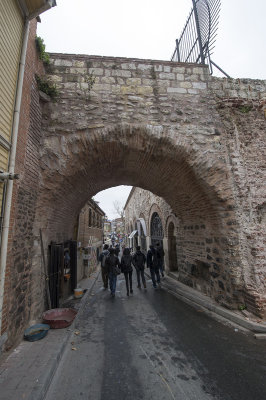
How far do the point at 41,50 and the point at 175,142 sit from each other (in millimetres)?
3649

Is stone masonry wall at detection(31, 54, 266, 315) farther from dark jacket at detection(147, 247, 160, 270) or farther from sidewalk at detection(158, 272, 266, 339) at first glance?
dark jacket at detection(147, 247, 160, 270)

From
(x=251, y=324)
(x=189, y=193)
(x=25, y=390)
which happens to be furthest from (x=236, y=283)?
(x=25, y=390)

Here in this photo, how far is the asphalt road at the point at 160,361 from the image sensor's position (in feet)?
7.27

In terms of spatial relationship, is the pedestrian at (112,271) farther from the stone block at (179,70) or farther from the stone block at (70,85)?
the stone block at (179,70)

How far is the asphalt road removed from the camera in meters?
2.21

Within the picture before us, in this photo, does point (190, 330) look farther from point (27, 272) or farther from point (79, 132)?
point (79, 132)

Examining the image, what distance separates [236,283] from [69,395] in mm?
3682

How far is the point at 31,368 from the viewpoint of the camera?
2484 mm

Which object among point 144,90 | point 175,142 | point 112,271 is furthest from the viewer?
point 112,271

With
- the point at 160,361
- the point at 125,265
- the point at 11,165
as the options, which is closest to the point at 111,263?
the point at 125,265

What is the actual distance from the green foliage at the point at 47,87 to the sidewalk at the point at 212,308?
6.29 metres

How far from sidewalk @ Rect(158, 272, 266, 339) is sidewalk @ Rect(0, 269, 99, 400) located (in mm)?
3403

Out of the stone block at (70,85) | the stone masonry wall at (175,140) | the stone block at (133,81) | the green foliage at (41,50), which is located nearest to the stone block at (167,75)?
the stone masonry wall at (175,140)

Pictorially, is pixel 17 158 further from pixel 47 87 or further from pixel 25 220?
pixel 47 87
